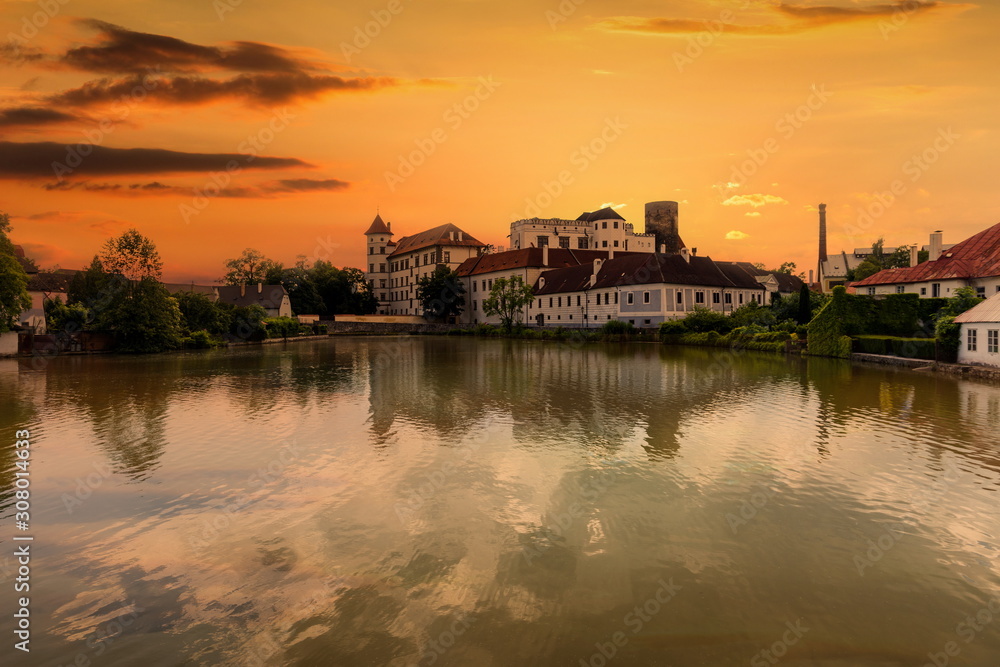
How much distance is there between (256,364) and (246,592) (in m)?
32.4

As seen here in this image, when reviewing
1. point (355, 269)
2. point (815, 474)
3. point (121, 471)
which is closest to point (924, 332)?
point (815, 474)

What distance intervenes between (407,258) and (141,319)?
3038 inches

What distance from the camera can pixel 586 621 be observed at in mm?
6551

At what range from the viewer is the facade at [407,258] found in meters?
113

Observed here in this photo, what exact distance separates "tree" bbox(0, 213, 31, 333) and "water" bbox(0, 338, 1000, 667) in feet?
99.1

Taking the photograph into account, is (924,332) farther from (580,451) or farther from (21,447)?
(21,447)

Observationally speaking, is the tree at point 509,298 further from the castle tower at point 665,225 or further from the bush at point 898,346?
the castle tower at point 665,225

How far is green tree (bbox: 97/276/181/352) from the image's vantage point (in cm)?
4812

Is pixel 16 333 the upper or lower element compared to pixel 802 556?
upper

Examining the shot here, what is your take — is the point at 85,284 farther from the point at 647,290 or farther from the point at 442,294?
the point at 647,290

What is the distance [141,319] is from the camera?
158 ft

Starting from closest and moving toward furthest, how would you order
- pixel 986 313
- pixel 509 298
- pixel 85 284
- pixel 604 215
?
1. pixel 986 313
2. pixel 85 284
3. pixel 509 298
4. pixel 604 215

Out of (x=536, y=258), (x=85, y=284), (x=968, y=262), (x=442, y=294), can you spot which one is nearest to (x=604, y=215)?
(x=536, y=258)

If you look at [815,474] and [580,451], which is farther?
[580,451]
